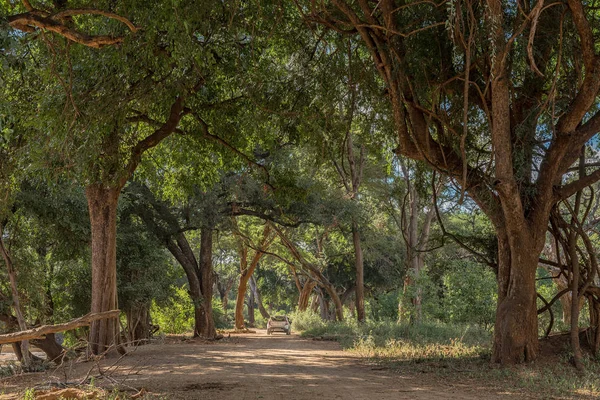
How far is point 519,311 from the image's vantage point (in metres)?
10.8

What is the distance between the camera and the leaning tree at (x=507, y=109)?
10250 mm

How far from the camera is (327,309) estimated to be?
151 feet

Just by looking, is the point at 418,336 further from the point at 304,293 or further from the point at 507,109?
the point at 304,293

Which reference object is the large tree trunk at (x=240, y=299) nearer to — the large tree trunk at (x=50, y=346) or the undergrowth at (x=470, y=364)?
the undergrowth at (x=470, y=364)

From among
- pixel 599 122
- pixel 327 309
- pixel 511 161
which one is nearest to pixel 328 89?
pixel 511 161

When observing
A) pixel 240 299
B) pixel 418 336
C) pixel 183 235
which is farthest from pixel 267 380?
pixel 240 299

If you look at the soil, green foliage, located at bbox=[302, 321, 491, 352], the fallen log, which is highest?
the fallen log

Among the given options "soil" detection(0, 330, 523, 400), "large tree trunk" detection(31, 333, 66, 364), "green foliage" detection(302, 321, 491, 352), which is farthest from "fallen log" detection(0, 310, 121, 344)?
"large tree trunk" detection(31, 333, 66, 364)

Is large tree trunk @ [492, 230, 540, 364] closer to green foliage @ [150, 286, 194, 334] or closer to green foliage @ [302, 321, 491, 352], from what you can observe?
green foliage @ [302, 321, 491, 352]

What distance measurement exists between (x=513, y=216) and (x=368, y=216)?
16.4 metres

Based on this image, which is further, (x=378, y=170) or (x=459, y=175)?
(x=378, y=170)

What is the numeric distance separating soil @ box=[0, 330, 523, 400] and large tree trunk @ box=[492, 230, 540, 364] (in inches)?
59.5

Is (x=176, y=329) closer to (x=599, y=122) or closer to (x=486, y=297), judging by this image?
(x=486, y=297)

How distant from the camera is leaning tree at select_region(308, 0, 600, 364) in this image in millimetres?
10250
